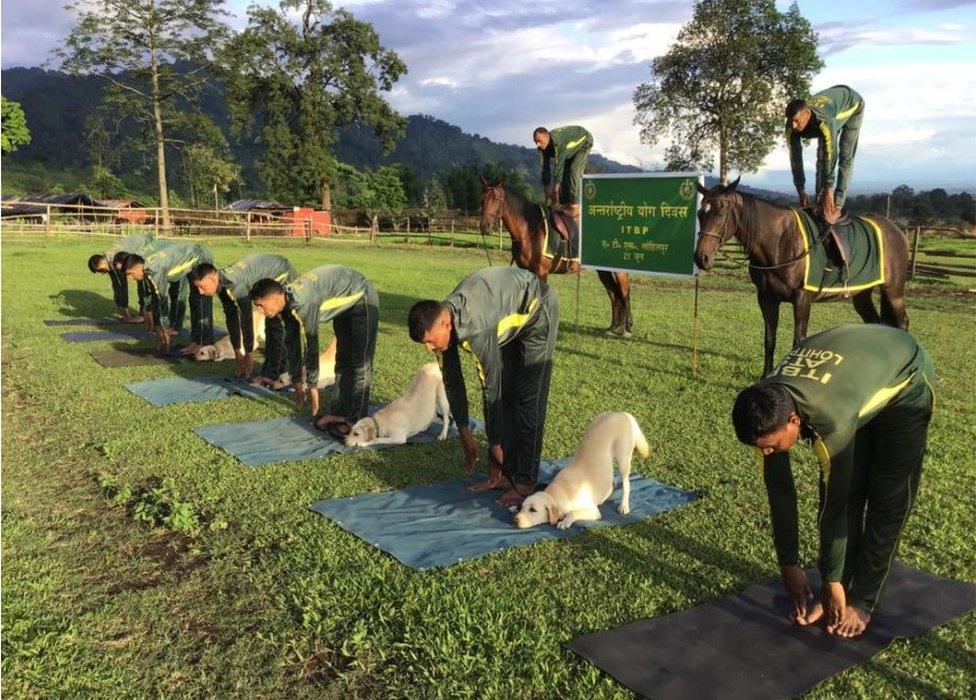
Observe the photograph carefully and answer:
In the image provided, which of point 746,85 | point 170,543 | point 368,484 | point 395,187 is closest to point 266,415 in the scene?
point 368,484

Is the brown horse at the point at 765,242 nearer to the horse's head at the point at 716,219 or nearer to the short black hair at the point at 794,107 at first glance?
the horse's head at the point at 716,219

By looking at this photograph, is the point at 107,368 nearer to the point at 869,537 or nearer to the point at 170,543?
the point at 170,543

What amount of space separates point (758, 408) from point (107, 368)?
1018 centimetres

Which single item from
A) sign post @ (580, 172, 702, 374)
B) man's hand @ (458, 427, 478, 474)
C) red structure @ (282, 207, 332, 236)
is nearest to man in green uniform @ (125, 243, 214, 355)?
sign post @ (580, 172, 702, 374)

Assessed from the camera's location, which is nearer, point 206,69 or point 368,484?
point 368,484

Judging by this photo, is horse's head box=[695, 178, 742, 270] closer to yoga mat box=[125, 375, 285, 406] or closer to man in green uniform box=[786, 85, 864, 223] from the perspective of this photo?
man in green uniform box=[786, 85, 864, 223]

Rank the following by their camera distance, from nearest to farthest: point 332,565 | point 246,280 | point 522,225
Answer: point 332,565
point 246,280
point 522,225

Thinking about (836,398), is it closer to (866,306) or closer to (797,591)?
(797,591)

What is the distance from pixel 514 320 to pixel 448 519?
160 cm

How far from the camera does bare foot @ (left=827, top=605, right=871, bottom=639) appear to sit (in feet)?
13.5

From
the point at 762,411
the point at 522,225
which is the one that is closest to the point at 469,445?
the point at 762,411

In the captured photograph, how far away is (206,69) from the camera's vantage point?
162 ft

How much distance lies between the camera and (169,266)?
39.5 feet

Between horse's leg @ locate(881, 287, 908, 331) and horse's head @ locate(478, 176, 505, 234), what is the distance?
17.8ft
